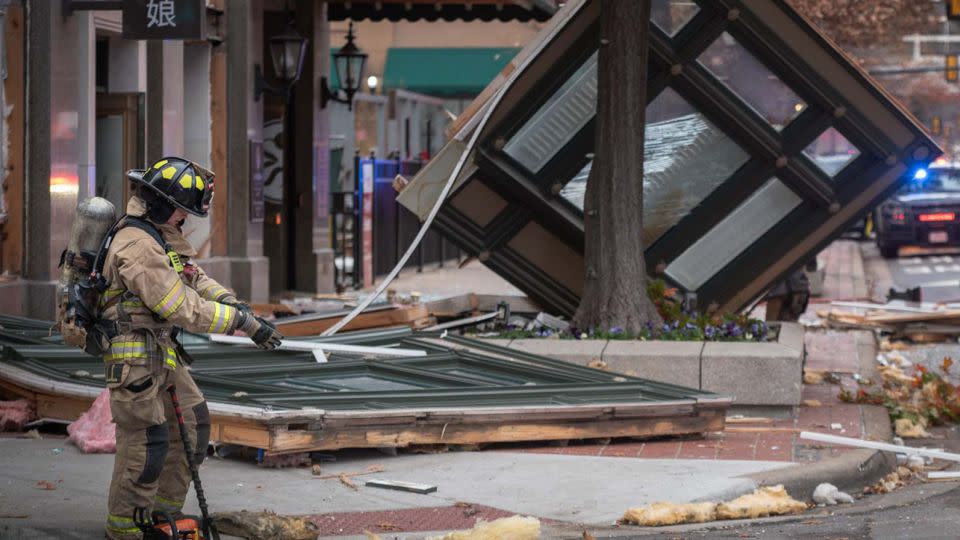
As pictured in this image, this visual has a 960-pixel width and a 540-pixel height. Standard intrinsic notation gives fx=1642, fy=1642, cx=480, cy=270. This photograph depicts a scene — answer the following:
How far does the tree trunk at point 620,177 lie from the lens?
482 inches

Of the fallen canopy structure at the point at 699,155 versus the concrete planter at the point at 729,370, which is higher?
the fallen canopy structure at the point at 699,155

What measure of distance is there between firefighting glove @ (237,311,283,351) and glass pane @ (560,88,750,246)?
6.88m

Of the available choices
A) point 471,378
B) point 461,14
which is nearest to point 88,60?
point 471,378

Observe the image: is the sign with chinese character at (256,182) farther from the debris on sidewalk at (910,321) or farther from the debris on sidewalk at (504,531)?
the debris on sidewalk at (504,531)

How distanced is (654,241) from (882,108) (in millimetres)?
2151

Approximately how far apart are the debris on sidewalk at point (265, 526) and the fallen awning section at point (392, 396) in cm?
138

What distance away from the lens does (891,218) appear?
113ft

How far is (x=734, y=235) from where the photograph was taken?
1377cm

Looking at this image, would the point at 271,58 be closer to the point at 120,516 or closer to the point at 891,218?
the point at 120,516

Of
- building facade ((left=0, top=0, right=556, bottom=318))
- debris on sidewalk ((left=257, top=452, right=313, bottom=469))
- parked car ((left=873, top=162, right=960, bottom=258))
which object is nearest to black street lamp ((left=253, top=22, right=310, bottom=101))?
building facade ((left=0, top=0, right=556, bottom=318))

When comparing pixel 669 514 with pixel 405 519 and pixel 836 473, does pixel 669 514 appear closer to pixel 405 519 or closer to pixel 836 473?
pixel 405 519

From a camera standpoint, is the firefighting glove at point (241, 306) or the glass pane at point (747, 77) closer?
the firefighting glove at point (241, 306)

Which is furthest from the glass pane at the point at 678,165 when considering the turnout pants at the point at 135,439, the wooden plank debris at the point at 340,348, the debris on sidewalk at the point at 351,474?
the turnout pants at the point at 135,439

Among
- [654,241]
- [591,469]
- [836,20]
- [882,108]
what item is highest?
[836,20]
